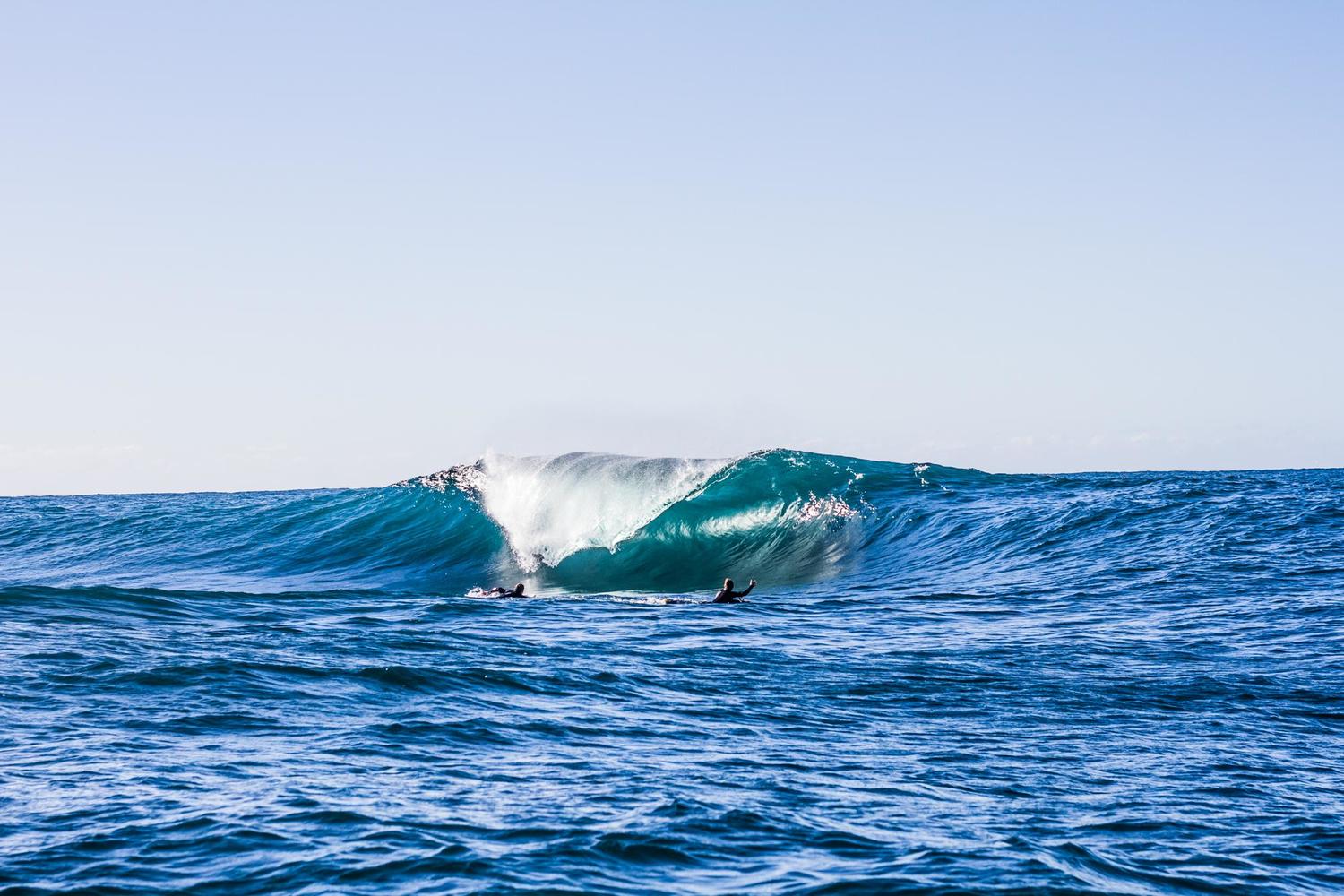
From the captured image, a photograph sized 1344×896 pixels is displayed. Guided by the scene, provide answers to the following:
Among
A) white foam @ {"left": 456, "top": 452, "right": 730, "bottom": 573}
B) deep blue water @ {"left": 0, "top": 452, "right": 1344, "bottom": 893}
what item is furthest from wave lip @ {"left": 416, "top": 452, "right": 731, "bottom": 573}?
deep blue water @ {"left": 0, "top": 452, "right": 1344, "bottom": 893}

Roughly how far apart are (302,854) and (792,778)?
3450 mm

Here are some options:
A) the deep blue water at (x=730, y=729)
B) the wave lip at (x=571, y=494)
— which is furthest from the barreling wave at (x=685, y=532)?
the deep blue water at (x=730, y=729)

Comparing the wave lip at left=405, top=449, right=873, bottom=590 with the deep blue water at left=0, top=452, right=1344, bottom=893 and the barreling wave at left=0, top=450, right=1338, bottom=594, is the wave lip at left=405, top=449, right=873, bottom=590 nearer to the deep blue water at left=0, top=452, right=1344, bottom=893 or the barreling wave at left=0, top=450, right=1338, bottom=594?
the barreling wave at left=0, top=450, right=1338, bottom=594

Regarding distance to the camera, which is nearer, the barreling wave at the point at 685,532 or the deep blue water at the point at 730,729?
the deep blue water at the point at 730,729

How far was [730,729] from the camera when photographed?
33.7 ft

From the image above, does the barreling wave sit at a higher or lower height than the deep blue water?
higher

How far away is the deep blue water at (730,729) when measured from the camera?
673 centimetres

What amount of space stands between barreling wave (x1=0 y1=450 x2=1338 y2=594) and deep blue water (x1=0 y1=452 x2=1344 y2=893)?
31 centimetres

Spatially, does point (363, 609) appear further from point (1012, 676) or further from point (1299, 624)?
point (1299, 624)

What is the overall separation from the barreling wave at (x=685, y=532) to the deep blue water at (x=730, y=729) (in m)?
0.31

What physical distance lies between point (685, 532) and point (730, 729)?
19.0m

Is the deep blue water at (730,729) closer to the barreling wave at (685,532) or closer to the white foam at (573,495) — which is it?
the barreling wave at (685,532)

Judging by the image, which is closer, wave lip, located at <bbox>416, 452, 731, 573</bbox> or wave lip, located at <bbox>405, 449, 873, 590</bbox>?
wave lip, located at <bbox>405, 449, 873, 590</bbox>

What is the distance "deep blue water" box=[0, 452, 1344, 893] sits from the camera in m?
6.73
